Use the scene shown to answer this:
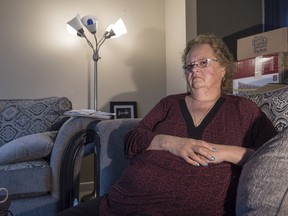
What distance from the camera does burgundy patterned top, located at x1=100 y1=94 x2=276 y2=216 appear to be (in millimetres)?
995

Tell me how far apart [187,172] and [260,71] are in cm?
121

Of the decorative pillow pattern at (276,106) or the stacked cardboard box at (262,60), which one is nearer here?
the decorative pillow pattern at (276,106)

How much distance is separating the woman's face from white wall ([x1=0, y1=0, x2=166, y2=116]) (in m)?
1.72

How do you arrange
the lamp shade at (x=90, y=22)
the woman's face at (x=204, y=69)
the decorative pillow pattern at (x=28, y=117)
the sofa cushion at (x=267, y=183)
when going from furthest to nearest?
the lamp shade at (x=90, y=22)
the decorative pillow pattern at (x=28, y=117)
the woman's face at (x=204, y=69)
the sofa cushion at (x=267, y=183)

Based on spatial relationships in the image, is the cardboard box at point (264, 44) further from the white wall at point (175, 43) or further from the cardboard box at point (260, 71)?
the white wall at point (175, 43)

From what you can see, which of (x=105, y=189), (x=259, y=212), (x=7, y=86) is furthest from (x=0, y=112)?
(x=259, y=212)

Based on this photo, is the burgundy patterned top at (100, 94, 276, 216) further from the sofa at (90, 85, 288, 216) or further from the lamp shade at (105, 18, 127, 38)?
the lamp shade at (105, 18, 127, 38)

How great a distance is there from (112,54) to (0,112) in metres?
1.20

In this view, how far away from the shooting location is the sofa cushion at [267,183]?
0.66 metres

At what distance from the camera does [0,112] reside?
7.63 ft

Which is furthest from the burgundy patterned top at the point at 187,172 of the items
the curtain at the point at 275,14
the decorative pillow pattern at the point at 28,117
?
the curtain at the point at 275,14

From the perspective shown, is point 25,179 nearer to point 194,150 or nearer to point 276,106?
point 194,150

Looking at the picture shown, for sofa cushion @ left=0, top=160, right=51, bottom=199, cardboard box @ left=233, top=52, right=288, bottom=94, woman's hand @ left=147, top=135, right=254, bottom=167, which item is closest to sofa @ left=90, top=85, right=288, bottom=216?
woman's hand @ left=147, top=135, right=254, bottom=167

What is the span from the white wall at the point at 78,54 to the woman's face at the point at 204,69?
1716 mm
